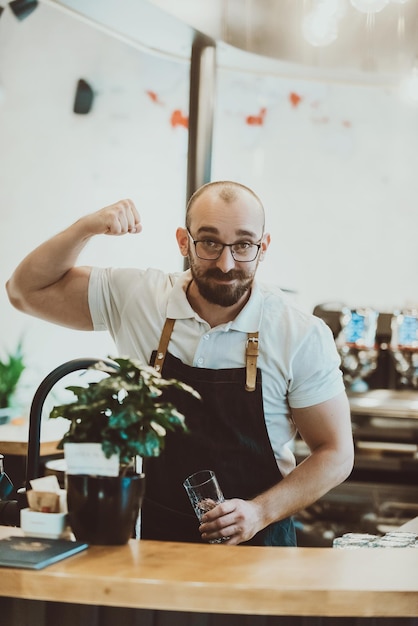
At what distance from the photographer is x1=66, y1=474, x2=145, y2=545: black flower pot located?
5.95 feet

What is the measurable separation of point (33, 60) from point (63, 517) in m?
3.20

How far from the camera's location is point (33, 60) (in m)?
4.51

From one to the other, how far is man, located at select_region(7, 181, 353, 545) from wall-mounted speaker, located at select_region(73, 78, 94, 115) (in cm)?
227

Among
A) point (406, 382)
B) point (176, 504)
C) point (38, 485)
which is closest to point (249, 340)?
point (176, 504)

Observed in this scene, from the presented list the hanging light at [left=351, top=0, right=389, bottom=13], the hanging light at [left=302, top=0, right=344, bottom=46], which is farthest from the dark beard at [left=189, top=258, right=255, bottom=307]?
the hanging light at [left=302, top=0, right=344, bottom=46]

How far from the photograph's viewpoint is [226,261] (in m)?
2.49

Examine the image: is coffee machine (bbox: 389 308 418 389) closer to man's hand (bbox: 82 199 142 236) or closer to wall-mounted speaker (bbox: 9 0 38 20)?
wall-mounted speaker (bbox: 9 0 38 20)

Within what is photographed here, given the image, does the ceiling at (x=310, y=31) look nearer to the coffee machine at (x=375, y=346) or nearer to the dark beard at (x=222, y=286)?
the coffee machine at (x=375, y=346)

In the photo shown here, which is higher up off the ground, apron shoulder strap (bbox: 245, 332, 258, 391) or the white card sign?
apron shoulder strap (bbox: 245, 332, 258, 391)

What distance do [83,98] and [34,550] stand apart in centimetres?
344

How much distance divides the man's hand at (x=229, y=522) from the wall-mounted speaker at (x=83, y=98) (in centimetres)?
307

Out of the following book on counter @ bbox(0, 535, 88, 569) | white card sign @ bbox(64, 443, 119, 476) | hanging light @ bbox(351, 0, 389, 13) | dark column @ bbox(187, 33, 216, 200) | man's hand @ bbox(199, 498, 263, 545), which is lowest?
man's hand @ bbox(199, 498, 263, 545)

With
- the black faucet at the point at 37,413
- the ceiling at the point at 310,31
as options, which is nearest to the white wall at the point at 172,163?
the ceiling at the point at 310,31

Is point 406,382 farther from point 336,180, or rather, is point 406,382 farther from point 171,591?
point 171,591
